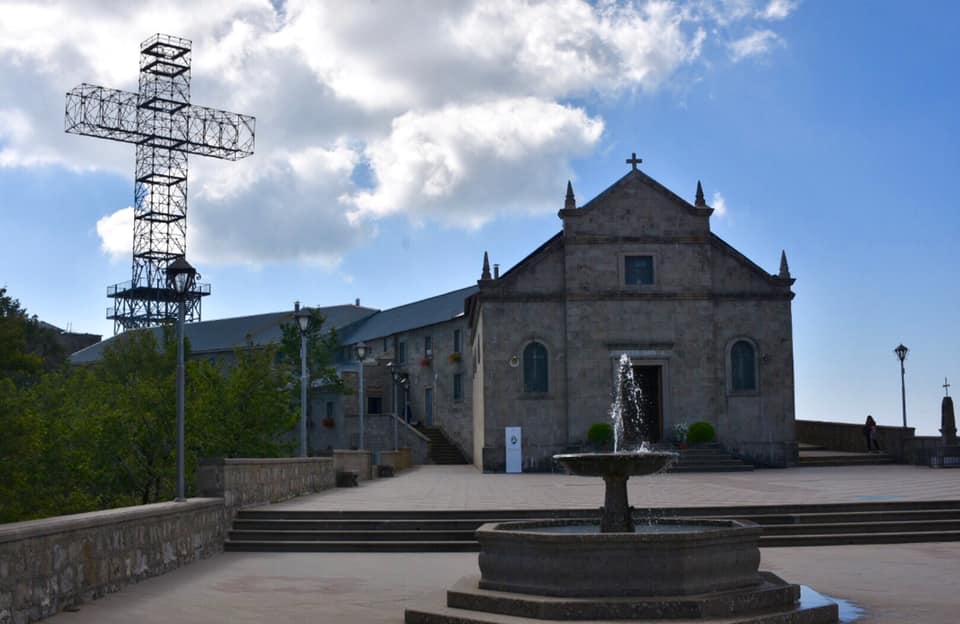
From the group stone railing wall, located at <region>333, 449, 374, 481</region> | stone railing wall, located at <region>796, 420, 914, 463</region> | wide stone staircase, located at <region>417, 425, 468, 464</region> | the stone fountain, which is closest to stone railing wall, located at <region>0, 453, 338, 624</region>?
the stone fountain

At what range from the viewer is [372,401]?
65750 millimetres

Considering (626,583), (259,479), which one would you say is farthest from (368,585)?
(259,479)

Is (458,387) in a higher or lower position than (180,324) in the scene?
lower

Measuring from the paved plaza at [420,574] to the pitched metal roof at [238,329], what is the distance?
56622 mm

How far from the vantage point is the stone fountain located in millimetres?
9594

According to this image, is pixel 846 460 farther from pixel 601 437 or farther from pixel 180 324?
pixel 180 324

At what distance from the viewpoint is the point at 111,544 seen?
12.3 metres

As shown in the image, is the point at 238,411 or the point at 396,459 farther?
the point at 396,459

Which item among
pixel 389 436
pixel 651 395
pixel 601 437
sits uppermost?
pixel 651 395

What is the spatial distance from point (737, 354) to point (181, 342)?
26258mm

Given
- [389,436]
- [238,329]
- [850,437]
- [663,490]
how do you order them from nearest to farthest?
[663,490] → [850,437] → [389,436] → [238,329]

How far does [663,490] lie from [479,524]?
26.8ft

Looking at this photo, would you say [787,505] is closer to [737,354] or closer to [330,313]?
[737,354]

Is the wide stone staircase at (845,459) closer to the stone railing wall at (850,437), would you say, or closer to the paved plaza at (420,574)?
the stone railing wall at (850,437)
